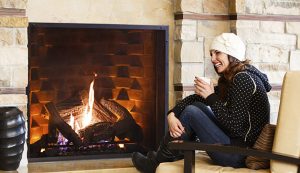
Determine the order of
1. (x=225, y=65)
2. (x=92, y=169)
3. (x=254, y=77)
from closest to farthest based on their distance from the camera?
(x=254, y=77)
(x=225, y=65)
(x=92, y=169)

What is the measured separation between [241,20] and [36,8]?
5.01ft

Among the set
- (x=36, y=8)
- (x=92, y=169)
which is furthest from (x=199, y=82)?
(x=36, y=8)

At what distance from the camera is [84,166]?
14.7 ft

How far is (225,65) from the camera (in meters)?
3.65

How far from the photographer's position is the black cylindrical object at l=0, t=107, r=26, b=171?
4.11 meters

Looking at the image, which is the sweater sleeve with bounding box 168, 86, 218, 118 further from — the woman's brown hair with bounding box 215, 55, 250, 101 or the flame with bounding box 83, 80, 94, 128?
the flame with bounding box 83, 80, 94, 128

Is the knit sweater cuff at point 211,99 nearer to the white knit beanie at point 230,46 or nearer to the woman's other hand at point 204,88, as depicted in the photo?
the woman's other hand at point 204,88

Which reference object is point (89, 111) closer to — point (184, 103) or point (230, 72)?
point (184, 103)

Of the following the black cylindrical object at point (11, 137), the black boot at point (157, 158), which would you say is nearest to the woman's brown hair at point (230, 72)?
the black boot at point (157, 158)

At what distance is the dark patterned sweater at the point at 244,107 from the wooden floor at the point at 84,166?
1110mm

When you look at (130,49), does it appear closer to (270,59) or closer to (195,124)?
(270,59)

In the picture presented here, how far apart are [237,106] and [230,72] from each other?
30 centimetres

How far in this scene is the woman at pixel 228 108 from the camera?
11.1 feet

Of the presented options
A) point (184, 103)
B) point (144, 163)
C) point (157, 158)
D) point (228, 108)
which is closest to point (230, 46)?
point (228, 108)
